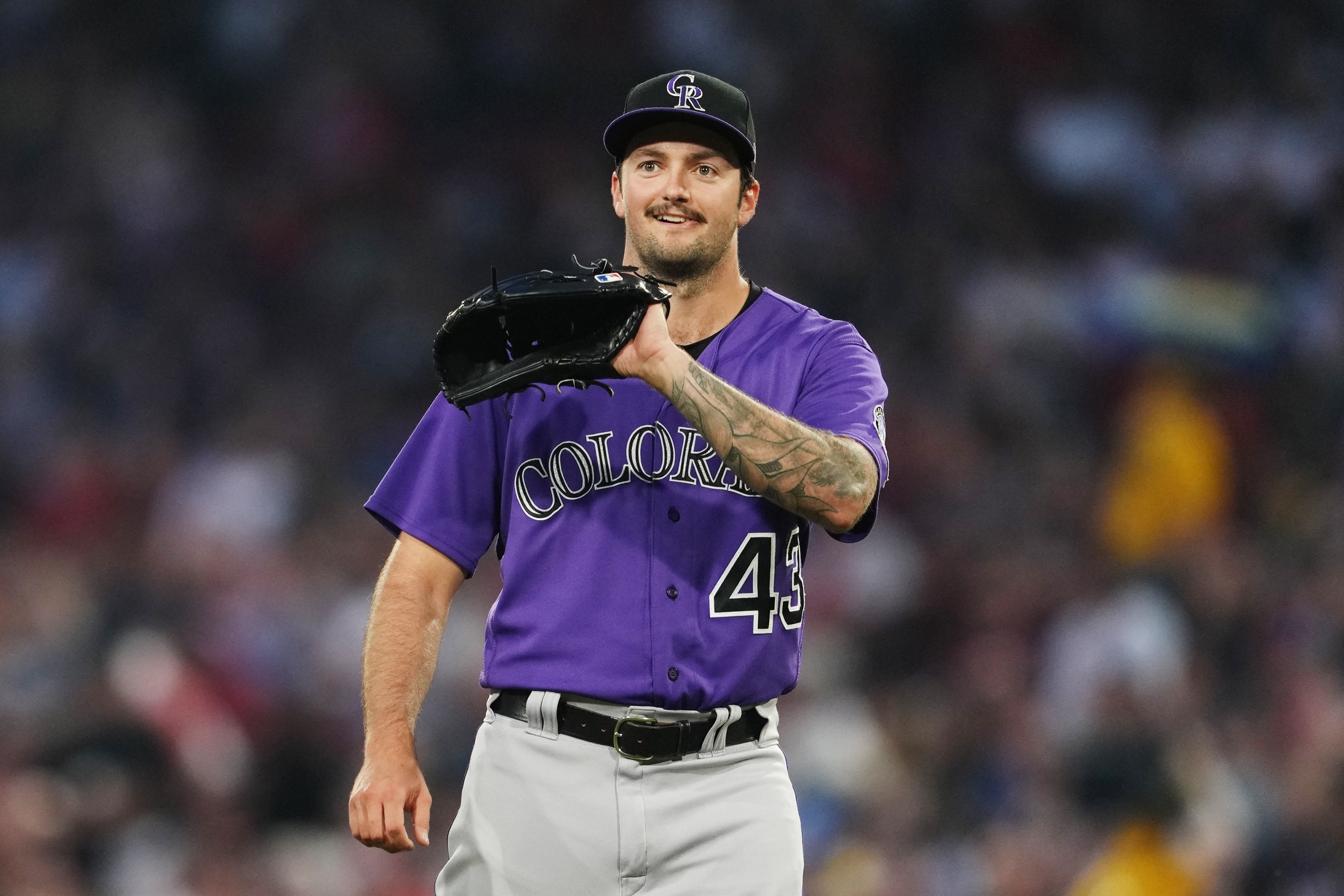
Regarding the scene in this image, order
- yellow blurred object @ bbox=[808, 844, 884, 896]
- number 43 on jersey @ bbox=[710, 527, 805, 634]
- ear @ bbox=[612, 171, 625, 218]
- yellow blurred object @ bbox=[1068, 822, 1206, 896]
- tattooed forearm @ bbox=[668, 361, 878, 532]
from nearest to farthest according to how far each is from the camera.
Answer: tattooed forearm @ bbox=[668, 361, 878, 532] → number 43 on jersey @ bbox=[710, 527, 805, 634] → ear @ bbox=[612, 171, 625, 218] → yellow blurred object @ bbox=[1068, 822, 1206, 896] → yellow blurred object @ bbox=[808, 844, 884, 896]

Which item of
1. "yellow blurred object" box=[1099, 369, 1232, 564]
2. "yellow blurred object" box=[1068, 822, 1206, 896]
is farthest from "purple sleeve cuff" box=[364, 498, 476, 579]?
"yellow blurred object" box=[1099, 369, 1232, 564]

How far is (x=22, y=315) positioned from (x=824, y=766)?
186 inches

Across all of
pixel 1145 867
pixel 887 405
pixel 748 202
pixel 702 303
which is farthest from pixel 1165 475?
pixel 702 303

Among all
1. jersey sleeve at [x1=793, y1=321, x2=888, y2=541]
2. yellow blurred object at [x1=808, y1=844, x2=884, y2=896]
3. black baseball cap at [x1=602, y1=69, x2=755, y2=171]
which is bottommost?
yellow blurred object at [x1=808, y1=844, x2=884, y2=896]

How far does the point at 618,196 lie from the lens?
2.88m

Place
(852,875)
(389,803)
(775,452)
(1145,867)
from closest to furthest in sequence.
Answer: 1. (775,452)
2. (389,803)
3. (1145,867)
4. (852,875)

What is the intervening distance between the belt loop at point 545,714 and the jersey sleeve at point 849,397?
51 cm

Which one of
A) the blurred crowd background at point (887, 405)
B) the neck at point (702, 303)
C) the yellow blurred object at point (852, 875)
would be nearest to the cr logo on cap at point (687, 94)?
the neck at point (702, 303)

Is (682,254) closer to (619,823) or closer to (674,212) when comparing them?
(674,212)

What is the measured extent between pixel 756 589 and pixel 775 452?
1.10ft

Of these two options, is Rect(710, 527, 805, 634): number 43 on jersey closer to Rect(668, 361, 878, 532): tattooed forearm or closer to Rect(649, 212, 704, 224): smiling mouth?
Rect(668, 361, 878, 532): tattooed forearm

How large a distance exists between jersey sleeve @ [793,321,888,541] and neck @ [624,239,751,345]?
18 centimetres

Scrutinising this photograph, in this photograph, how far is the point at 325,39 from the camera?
939 centimetres

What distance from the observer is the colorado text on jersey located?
8.65 ft
